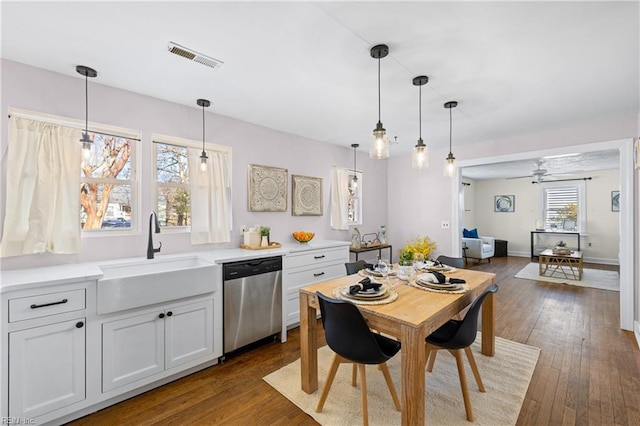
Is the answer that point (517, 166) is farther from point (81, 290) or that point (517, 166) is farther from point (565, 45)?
point (81, 290)

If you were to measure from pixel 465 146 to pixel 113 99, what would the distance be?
4588mm

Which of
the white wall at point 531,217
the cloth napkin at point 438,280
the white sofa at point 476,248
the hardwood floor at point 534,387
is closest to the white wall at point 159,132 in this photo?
the hardwood floor at point 534,387

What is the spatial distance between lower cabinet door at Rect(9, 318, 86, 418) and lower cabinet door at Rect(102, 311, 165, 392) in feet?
0.44

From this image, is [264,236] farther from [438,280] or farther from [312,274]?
[438,280]

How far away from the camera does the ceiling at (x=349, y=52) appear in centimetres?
155

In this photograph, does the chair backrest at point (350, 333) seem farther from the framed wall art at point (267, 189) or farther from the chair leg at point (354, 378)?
the framed wall art at point (267, 189)

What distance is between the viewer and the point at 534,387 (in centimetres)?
220

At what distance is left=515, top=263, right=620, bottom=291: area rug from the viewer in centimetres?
505

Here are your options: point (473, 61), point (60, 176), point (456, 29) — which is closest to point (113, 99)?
point (60, 176)

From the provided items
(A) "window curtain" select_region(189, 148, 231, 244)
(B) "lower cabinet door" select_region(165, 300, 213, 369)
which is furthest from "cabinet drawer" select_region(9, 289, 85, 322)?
(A) "window curtain" select_region(189, 148, 231, 244)

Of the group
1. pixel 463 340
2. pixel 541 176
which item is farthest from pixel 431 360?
pixel 541 176

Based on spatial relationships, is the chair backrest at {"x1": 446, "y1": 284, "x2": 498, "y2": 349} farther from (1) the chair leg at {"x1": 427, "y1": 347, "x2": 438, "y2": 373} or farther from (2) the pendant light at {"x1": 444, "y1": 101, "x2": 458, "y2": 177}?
(2) the pendant light at {"x1": 444, "y1": 101, "x2": 458, "y2": 177}

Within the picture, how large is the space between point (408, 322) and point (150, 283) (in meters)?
1.85

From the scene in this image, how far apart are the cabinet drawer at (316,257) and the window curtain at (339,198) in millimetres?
803
